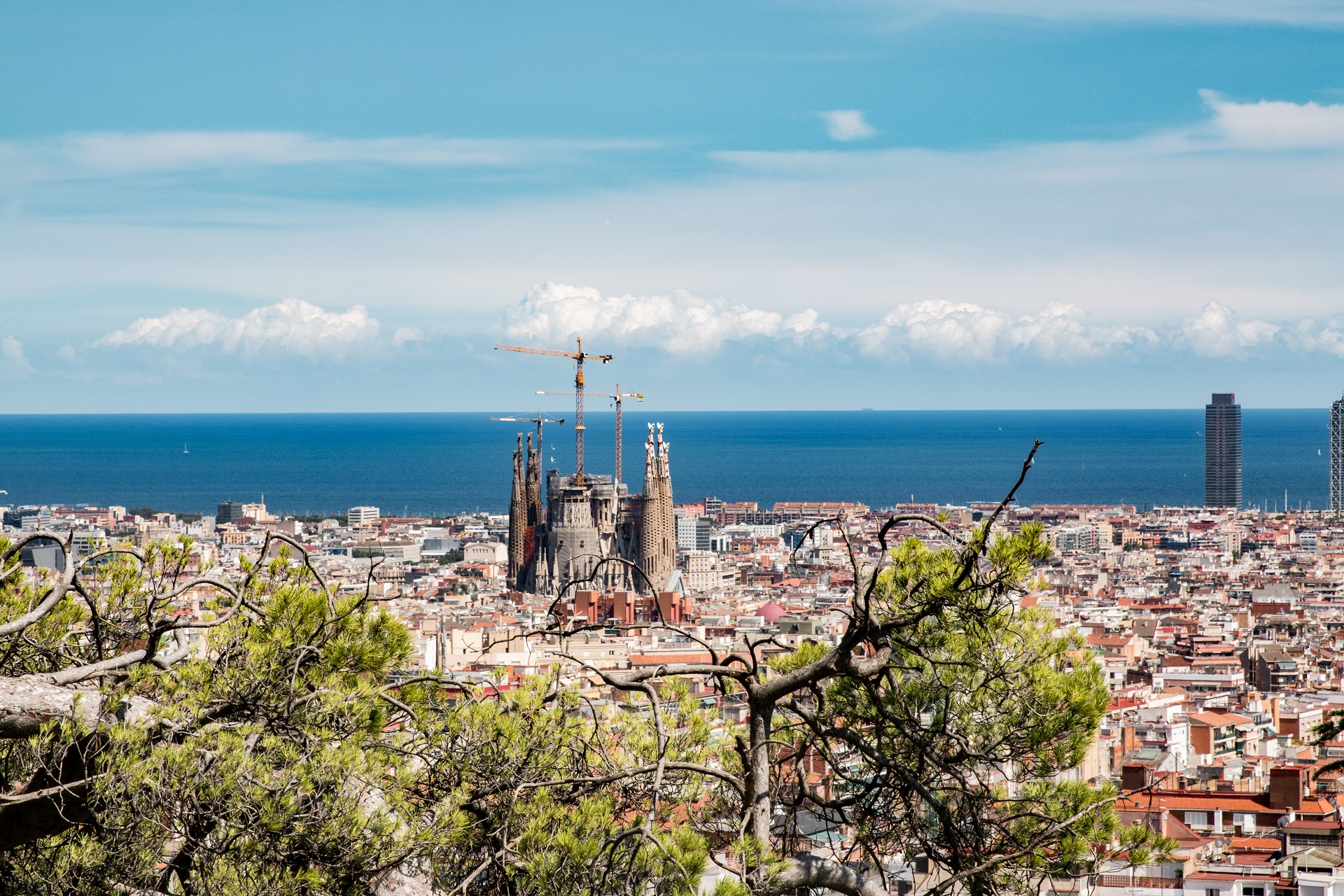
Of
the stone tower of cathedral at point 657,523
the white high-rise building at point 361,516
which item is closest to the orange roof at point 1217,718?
the stone tower of cathedral at point 657,523

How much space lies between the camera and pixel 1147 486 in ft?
461

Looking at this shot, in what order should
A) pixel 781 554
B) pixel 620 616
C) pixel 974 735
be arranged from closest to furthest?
pixel 974 735, pixel 620 616, pixel 781 554

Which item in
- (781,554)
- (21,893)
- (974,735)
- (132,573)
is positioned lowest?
(781,554)

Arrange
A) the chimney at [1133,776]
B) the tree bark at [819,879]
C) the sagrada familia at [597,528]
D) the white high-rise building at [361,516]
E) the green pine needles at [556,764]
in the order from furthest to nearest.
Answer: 1. the white high-rise building at [361,516]
2. the sagrada familia at [597,528]
3. the chimney at [1133,776]
4. the green pine needles at [556,764]
5. the tree bark at [819,879]

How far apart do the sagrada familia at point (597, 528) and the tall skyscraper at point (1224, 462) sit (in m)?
78.1

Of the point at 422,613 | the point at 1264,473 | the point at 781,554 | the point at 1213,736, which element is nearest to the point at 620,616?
the point at 422,613

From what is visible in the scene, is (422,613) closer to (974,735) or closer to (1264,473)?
(974,735)

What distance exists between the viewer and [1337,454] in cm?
12212

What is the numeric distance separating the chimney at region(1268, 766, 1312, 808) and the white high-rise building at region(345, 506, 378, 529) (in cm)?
8857

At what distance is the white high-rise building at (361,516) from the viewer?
105 m

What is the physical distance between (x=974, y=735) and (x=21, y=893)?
2.63 meters

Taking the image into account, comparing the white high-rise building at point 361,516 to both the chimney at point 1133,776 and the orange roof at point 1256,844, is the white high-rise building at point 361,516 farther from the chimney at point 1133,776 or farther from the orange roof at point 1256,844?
the orange roof at point 1256,844

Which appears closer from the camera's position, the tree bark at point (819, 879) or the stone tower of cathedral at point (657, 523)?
the tree bark at point (819, 879)

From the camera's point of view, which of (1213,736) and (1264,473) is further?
(1264,473)
